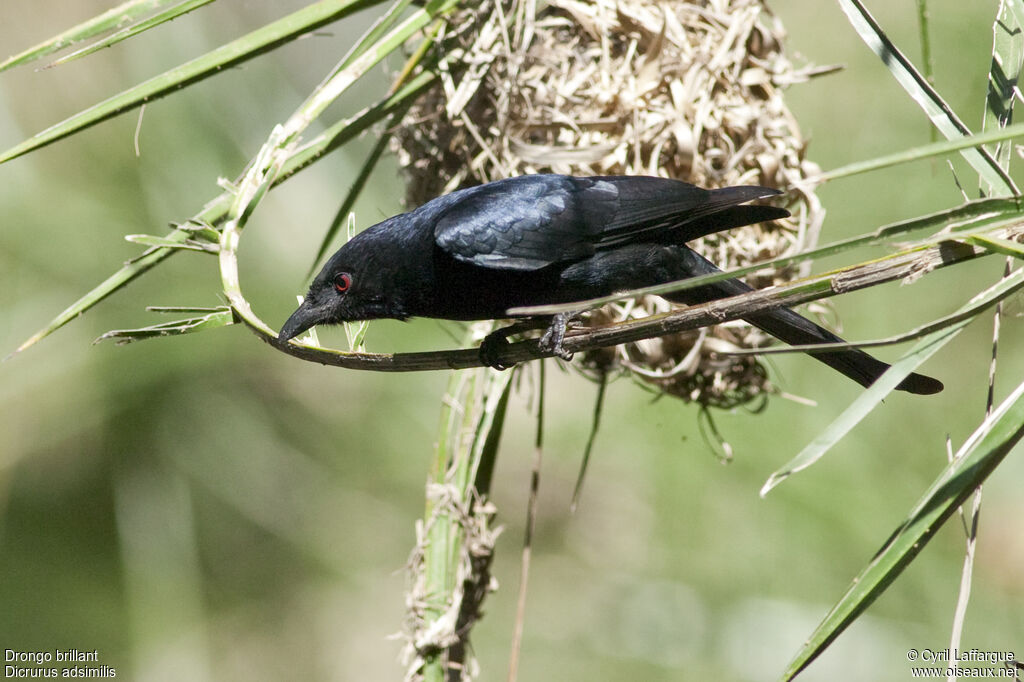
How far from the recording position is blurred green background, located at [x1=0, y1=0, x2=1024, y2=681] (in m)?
3.55

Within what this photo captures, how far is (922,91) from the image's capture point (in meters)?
1.71

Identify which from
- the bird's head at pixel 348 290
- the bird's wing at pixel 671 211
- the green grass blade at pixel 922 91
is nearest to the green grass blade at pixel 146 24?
the bird's head at pixel 348 290

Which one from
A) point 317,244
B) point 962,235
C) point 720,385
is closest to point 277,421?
point 317,244

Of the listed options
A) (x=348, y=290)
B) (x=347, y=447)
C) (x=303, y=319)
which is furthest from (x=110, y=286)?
(x=347, y=447)

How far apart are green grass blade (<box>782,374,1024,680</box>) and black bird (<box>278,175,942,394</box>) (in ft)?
3.47

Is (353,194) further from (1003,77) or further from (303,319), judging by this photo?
(1003,77)

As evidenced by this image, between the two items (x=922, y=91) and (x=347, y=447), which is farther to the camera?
(x=347, y=447)

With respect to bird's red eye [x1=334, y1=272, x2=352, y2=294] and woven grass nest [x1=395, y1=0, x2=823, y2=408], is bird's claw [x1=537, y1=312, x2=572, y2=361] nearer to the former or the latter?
woven grass nest [x1=395, y1=0, x2=823, y2=408]

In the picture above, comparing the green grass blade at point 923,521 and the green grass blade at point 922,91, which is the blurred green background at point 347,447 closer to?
the green grass blade at point 922,91

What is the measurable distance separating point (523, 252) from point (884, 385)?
1.40m

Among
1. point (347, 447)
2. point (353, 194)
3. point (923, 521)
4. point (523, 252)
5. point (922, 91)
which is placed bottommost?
point (923, 521)

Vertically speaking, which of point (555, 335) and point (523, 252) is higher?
point (523, 252)

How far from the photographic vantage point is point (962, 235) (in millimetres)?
1295

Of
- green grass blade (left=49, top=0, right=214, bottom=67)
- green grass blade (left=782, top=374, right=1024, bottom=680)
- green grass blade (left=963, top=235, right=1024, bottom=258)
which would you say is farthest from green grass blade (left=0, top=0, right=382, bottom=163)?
green grass blade (left=782, top=374, right=1024, bottom=680)
